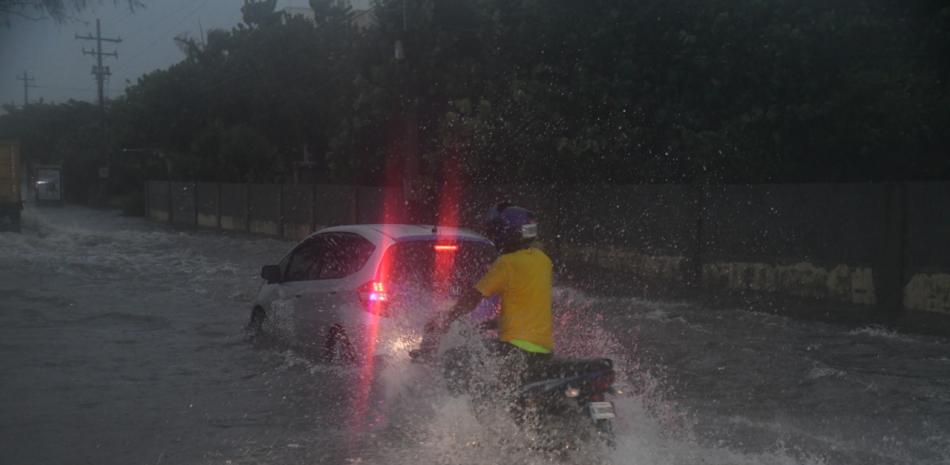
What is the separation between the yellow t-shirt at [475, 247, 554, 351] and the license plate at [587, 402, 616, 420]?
0.49m

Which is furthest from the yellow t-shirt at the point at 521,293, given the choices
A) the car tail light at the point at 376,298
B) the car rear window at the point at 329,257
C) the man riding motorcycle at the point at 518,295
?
the car rear window at the point at 329,257

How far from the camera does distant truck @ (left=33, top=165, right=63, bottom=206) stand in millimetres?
62562

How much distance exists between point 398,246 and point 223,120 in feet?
128

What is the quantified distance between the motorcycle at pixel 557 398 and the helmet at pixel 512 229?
0.57m

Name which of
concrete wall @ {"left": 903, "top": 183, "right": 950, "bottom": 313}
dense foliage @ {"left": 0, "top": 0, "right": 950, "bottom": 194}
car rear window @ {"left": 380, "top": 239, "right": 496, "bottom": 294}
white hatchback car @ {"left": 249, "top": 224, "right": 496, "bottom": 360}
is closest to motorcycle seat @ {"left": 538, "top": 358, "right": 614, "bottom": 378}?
white hatchback car @ {"left": 249, "top": 224, "right": 496, "bottom": 360}

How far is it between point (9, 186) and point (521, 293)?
29656mm

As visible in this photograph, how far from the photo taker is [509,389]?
5.15 metres

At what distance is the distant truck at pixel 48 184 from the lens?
205 ft

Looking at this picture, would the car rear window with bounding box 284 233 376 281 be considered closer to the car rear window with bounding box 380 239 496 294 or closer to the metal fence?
the car rear window with bounding box 380 239 496 294

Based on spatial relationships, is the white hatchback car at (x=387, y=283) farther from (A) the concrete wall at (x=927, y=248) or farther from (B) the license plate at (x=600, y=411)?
(A) the concrete wall at (x=927, y=248)

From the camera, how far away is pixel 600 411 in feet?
16.0

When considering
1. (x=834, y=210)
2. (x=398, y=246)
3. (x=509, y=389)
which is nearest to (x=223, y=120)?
(x=834, y=210)

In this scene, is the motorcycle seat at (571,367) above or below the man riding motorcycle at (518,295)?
below

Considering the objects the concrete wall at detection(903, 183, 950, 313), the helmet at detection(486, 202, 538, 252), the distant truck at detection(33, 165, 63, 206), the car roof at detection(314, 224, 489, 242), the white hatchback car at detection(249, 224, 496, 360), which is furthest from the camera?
the distant truck at detection(33, 165, 63, 206)
